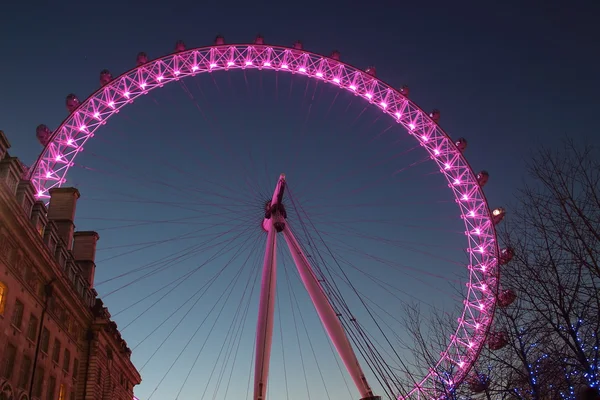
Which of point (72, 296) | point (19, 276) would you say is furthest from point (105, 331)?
point (19, 276)

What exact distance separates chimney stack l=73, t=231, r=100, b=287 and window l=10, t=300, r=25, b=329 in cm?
1317

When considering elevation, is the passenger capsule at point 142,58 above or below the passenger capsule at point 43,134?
above

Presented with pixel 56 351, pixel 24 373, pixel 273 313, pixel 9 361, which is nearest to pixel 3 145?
pixel 9 361

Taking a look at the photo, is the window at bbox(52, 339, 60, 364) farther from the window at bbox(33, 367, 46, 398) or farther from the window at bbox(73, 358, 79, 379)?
the window at bbox(73, 358, 79, 379)

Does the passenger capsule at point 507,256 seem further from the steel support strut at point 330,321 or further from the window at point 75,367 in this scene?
the window at point 75,367

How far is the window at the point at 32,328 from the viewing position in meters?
29.5

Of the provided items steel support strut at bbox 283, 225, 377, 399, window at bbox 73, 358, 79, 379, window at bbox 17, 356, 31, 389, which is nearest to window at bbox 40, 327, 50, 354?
window at bbox 17, 356, 31, 389

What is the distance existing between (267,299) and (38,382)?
14112mm

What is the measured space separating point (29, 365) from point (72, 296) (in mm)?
6555

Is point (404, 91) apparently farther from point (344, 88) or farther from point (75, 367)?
point (75, 367)

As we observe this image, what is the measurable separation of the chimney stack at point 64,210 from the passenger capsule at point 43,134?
4.72 metres

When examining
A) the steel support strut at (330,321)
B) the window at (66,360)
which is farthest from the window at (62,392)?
the steel support strut at (330,321)

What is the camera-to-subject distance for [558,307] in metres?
20.4

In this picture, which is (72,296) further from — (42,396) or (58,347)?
(42,396)
